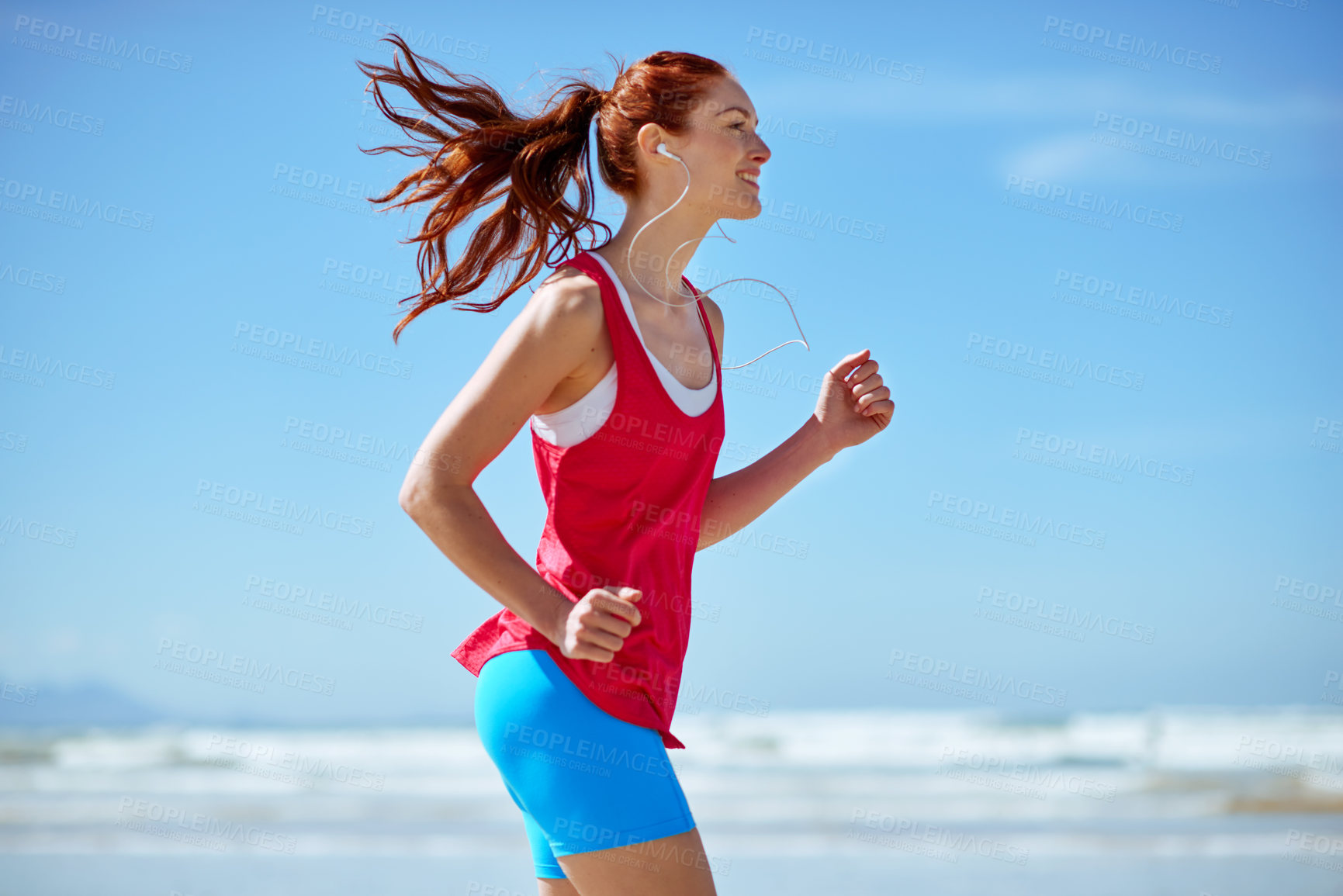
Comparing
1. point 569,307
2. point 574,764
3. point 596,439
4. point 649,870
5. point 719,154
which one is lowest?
point 649,870

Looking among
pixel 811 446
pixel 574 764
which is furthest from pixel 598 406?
pixel 811 446

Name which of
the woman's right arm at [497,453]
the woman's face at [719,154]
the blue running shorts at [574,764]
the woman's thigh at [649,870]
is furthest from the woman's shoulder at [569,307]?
the woman's thigh at [649,870]

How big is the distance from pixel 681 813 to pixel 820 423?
0.94 m

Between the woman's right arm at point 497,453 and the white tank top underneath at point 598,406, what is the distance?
2.9 inches

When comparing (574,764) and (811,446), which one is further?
(811,446)

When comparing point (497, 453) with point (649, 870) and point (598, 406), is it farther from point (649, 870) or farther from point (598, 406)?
point (649, 870)

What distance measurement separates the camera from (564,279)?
1681 mm

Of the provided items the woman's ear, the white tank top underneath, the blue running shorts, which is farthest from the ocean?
the woman's ear

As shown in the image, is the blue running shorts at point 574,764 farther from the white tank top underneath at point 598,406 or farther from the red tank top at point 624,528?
the white tank top underneath at point 598,406

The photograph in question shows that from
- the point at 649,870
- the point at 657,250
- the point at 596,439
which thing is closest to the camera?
the point at 649,870

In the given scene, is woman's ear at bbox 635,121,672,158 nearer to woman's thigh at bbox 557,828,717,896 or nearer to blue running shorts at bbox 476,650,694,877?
blue running shorts at bbox 476,650,694,877

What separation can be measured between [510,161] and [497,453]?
0.77 meters

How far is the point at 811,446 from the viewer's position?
2.20 meters

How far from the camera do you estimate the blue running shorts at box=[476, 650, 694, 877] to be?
5.09ft
